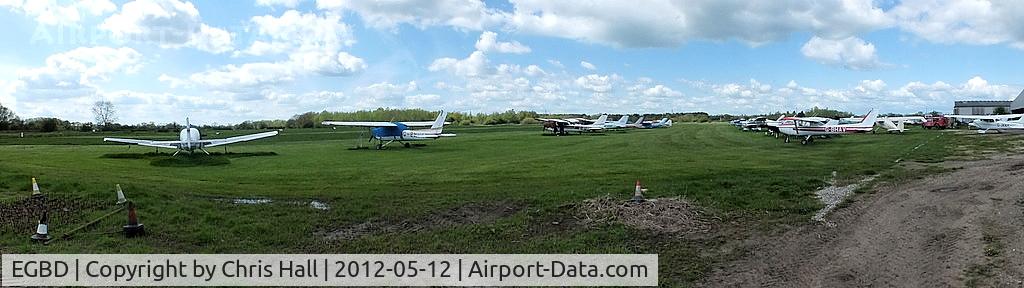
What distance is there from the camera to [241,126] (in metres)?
107

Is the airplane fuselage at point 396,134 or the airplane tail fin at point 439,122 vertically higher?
the airplane tail fin at point 439,122

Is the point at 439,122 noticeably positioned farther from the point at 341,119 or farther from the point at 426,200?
→ the point at 341,119

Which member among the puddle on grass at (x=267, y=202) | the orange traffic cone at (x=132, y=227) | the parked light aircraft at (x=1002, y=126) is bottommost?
→ the puddle on grass at (x=267, y=202)

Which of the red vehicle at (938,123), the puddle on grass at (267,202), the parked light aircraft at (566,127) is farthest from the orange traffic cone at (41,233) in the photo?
the red vehicle at (938,123)

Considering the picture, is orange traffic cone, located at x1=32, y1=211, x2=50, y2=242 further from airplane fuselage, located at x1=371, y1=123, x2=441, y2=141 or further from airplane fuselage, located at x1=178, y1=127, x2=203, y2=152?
airplane fuselage, located at x1=371, y1=123, x2=441, y2=141

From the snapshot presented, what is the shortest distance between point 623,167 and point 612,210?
917 cm

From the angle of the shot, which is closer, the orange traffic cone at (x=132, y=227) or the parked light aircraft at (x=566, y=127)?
the orange traffic cone at (x=132, y=227)

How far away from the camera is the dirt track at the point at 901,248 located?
19.2ft

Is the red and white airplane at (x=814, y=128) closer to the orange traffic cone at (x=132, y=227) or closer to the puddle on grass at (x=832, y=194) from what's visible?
the puddle on grass at (x=832, y=194)

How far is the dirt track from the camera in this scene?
5.85 metres

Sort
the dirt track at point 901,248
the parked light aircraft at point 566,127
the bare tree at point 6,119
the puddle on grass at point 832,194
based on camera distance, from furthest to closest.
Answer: the bare tree at point 6,119 < the parked light aircraft at point 566,127 < the puddle on grass at point 832,194 < the dirt track at point 901,248
